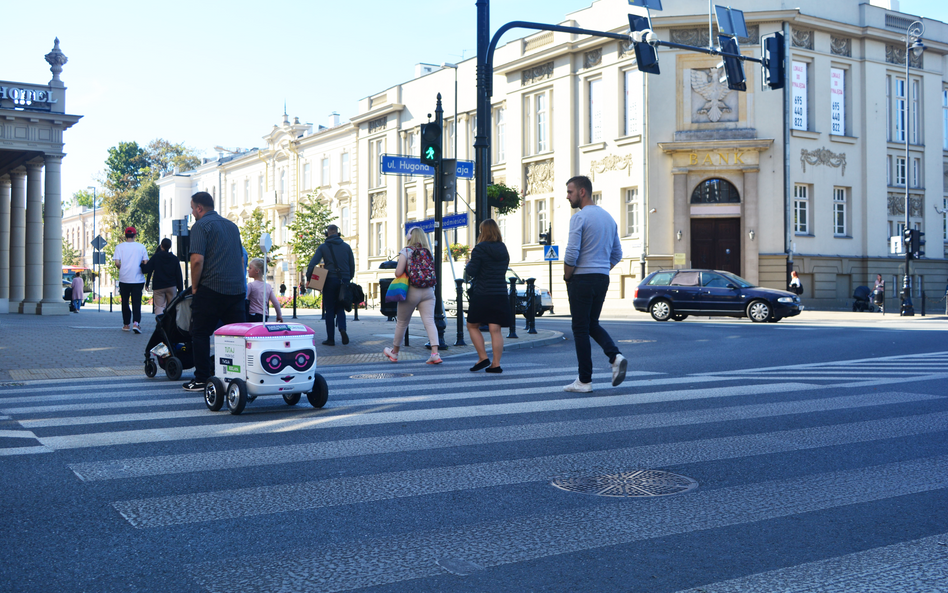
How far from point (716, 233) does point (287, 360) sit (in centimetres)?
3454

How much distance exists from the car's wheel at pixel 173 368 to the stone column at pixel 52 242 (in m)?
23.9

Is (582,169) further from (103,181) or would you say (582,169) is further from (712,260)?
(103,181)

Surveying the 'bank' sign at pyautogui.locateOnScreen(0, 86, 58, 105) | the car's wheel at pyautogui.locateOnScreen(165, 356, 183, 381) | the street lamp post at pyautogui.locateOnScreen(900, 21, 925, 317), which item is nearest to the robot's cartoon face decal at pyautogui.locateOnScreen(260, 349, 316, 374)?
the car's wheel at pyautogui.locateOnScreen(165, 356, 183, 381)

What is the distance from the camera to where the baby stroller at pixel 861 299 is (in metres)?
37.8

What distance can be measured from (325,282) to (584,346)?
22.6ft

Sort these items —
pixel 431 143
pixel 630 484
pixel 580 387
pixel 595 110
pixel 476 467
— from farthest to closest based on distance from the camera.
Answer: pixel 595 110, pixel 431 143, pixel 580 387, pixel 476 467, pixel 630 484

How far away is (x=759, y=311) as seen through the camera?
1057 inches

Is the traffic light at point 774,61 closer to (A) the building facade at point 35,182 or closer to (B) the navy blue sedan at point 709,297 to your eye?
(B) the navy blue sedan at point 709,297

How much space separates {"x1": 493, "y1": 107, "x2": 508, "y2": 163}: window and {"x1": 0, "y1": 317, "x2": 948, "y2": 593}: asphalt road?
4153 cm

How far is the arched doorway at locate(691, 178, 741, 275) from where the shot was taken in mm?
39188

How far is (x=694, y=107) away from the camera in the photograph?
39.2 m

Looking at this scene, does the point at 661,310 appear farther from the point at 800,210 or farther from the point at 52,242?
the point at 52,242

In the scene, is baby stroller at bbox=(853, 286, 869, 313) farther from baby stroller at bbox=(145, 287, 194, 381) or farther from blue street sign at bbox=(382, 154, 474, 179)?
baby stroller at bbox=(145, 287, 194, 381)

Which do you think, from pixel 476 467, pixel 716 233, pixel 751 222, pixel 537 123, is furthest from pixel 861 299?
pixel 476 467
